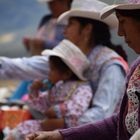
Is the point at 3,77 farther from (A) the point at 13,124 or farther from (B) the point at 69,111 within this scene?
(B) the point at 69,111

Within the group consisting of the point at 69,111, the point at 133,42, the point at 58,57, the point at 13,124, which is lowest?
the point at 13,124

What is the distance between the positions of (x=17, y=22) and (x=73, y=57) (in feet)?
25.0

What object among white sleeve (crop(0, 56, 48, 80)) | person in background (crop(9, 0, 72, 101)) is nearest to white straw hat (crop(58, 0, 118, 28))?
white sleeve (crop(0, 56, 48, 80))

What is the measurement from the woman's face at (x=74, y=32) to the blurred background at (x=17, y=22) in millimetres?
6401

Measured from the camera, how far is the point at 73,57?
3312 mm

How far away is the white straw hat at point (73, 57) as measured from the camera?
3.28 m

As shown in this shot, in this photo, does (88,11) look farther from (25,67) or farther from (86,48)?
(25,67)

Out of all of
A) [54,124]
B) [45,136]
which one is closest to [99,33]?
[54,124]

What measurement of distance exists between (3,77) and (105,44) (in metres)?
0.75

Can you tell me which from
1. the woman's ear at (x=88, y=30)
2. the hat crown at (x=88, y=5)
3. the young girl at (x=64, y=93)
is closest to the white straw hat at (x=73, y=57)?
the young girl at (x=64, y=93)

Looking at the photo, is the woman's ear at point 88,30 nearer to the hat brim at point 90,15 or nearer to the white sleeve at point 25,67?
the hat brim at point 90,15

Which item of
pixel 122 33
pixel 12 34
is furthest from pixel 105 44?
pixel 12 34

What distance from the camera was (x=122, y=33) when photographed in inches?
84.4

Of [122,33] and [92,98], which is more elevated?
[122,33]
